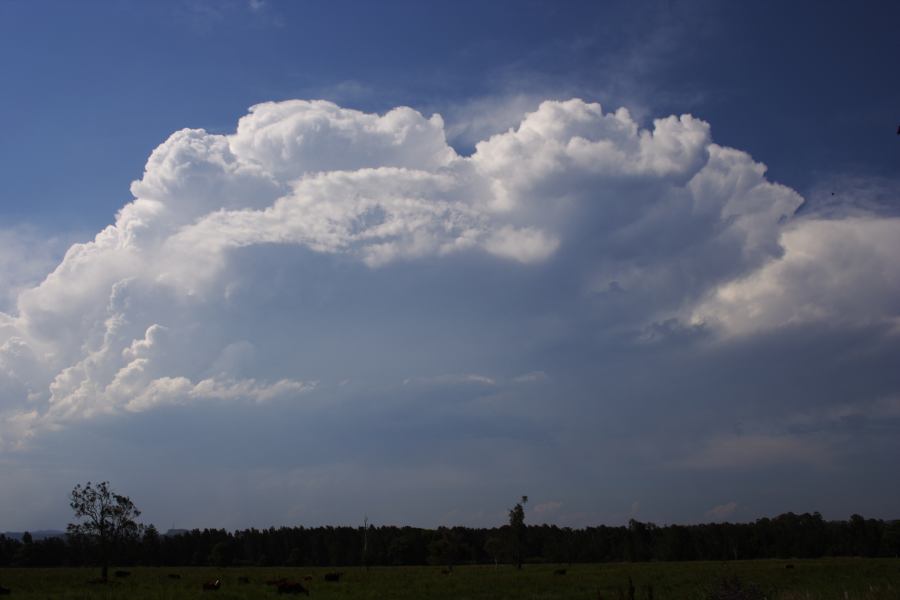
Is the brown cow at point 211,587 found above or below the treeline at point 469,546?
above

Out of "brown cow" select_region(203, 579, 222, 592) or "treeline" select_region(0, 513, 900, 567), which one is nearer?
"brown cow" select_region(203, 579, 222, 592)

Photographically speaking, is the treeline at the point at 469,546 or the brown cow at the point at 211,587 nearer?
the brown cow at the point at 211,587

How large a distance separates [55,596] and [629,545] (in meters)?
149

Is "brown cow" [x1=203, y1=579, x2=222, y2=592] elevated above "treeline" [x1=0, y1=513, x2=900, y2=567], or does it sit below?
above

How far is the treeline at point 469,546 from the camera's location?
15525cm

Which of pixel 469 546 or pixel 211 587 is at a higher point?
pixel 211 587

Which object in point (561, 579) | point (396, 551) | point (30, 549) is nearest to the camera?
point (561, 579)

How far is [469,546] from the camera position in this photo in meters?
174

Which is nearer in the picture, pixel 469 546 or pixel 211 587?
pixel 211 587

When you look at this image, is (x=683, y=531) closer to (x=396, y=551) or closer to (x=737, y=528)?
(x=737, y=528)

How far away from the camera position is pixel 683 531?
174750 millimetres

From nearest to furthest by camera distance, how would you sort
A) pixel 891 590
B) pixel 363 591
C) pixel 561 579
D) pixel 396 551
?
1. pixel 891 590
2. pixel 363 591
3. pixel 561 579
4. pixel 396 551

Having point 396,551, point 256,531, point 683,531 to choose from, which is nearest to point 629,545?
point 683,531

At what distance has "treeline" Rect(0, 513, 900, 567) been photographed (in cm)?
15525
